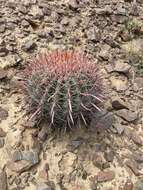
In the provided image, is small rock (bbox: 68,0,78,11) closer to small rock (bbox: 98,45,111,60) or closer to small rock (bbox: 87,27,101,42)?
small rock (bbox: 87,27,101,42)

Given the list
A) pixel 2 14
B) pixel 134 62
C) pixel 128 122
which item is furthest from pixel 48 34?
pixel 128 122

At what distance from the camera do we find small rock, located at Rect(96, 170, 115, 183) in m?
2.93

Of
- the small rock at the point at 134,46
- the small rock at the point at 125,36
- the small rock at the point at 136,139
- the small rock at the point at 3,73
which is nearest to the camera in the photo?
the small rock at the point at 136,139

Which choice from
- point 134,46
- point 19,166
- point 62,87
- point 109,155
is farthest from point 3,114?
point 134,46

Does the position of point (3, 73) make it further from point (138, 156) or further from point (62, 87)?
point (138, 156)

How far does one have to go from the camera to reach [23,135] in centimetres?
312

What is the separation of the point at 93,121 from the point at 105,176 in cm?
45

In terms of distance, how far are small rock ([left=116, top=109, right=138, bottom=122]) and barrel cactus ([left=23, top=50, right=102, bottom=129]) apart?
0.48m

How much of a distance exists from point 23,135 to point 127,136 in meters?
0.78

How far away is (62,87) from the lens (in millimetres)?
2684

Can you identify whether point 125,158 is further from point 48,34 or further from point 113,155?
point 48,34

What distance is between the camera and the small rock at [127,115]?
332cm

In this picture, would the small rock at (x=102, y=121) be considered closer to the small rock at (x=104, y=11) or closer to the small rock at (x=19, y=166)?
the small rock at (x=19, y=166)

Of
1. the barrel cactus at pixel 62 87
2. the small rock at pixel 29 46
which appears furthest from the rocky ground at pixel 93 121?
the barrel cactus at pixel 62 87
